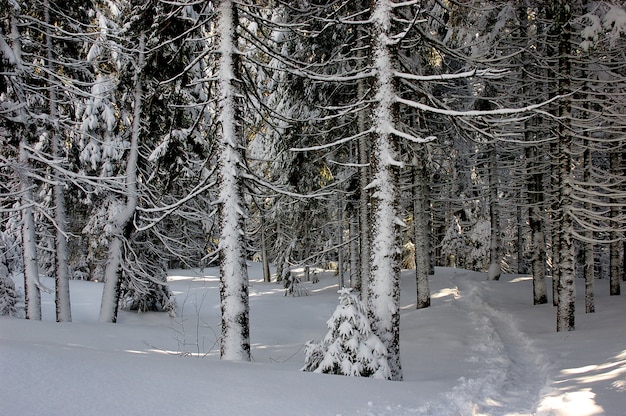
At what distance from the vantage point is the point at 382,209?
715 cm

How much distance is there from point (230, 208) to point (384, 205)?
271 centimetres

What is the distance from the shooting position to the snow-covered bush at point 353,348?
249 inches

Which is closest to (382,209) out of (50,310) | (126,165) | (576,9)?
(126,165)

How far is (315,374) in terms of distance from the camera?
5.94 m

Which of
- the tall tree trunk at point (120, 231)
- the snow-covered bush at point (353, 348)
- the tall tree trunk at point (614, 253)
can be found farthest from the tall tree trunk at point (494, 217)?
the snow-covered bush at point (353, 348)

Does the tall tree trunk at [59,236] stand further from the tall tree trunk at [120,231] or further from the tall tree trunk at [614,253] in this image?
the tall tree trunk at [614,253]

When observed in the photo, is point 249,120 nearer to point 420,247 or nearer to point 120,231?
point 120,231

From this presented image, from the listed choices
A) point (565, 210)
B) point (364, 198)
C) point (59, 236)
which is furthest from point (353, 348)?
point (59, 236)

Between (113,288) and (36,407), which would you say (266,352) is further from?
(36,407)

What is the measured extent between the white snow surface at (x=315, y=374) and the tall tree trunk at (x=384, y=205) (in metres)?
1.10

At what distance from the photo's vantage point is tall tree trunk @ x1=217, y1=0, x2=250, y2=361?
7488mm

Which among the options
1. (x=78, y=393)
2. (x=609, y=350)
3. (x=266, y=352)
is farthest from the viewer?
(x=266, y=352)

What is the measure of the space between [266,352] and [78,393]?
7656mm

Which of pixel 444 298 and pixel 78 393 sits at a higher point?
Answer: pixel 78 393
